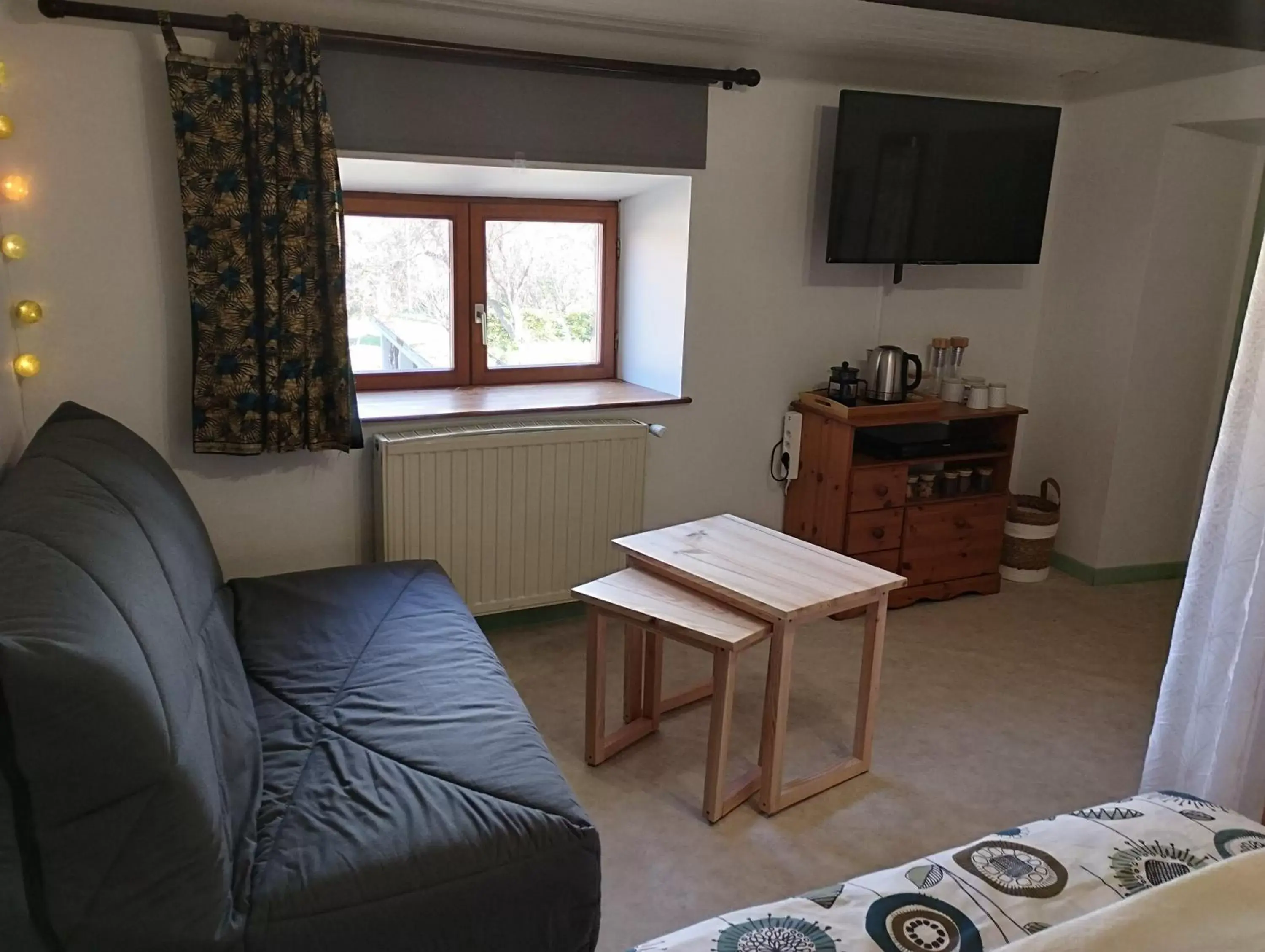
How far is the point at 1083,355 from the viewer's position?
3898mm

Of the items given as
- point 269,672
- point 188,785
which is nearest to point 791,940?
point 188,785

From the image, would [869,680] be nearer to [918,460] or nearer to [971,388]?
[918,460]

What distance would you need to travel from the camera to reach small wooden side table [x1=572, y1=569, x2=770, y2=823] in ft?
7.25

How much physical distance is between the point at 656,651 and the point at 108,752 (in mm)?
1561

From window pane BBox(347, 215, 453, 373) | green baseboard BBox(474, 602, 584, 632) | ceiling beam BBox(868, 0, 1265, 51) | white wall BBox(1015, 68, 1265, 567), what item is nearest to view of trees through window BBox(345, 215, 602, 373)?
window pane BBox(347, 215, 453, 373)

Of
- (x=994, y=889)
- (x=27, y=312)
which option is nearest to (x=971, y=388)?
(x=994, y=889)

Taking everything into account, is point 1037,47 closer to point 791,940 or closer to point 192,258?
point 192,258

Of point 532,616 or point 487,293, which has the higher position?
point 487,293

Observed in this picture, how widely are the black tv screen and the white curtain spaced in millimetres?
1450

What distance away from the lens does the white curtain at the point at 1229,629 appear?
204 centimetres

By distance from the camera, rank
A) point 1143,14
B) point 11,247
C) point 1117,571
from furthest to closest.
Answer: point 1117,571 < point 11,247 < point 1143,14

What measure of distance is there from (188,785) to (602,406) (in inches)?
84.7

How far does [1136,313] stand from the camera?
3.67m

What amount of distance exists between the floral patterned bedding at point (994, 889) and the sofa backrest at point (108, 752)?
642mm
